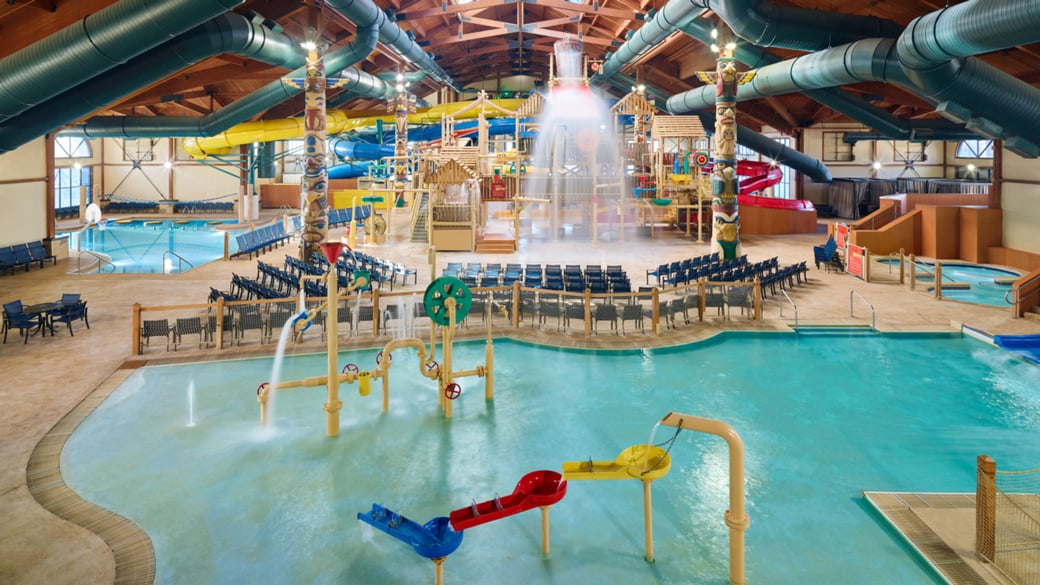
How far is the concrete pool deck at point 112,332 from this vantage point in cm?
580

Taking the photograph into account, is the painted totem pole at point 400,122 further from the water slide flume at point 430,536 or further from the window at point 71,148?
the water slide flume at point 430,536

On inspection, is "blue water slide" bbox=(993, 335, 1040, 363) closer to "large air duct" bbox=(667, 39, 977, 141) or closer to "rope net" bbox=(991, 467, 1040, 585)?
"rope net" bbox=(991, 467, 1040, 585)

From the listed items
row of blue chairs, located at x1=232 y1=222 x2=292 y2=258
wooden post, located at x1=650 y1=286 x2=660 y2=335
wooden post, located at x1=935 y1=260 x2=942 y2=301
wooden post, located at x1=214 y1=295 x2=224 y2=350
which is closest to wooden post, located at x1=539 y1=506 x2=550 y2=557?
wooden post, located at x1=650 y1=286 x2=660 y2=335

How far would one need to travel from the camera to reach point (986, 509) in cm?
546

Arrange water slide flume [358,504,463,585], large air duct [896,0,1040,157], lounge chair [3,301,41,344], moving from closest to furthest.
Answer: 1. water slide flume [358,504,463,585]
2. large air duct [896,0,1040,157]
3. lounge chair [3,301,41,344]

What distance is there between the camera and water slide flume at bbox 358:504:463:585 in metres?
5.07

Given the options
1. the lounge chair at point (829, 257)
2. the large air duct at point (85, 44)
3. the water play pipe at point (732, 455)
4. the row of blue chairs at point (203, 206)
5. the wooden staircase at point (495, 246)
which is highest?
the row of blue chairs at point (203, 206)

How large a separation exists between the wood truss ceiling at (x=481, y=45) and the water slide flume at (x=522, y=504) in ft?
42.4

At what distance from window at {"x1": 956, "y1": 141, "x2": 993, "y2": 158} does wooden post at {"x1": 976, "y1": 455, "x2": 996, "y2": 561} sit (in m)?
41.7

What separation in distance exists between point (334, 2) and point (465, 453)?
45.5ft

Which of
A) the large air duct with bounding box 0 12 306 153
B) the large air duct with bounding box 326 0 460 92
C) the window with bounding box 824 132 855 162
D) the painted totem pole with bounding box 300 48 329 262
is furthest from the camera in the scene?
the window with bounding box 824 132 855 162

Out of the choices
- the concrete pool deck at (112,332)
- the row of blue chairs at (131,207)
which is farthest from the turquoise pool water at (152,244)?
the row of blue chairs at (131,207)

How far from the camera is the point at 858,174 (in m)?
40.9

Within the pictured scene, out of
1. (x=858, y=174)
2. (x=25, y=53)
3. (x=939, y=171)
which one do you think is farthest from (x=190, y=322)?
(x=939, y=171)
